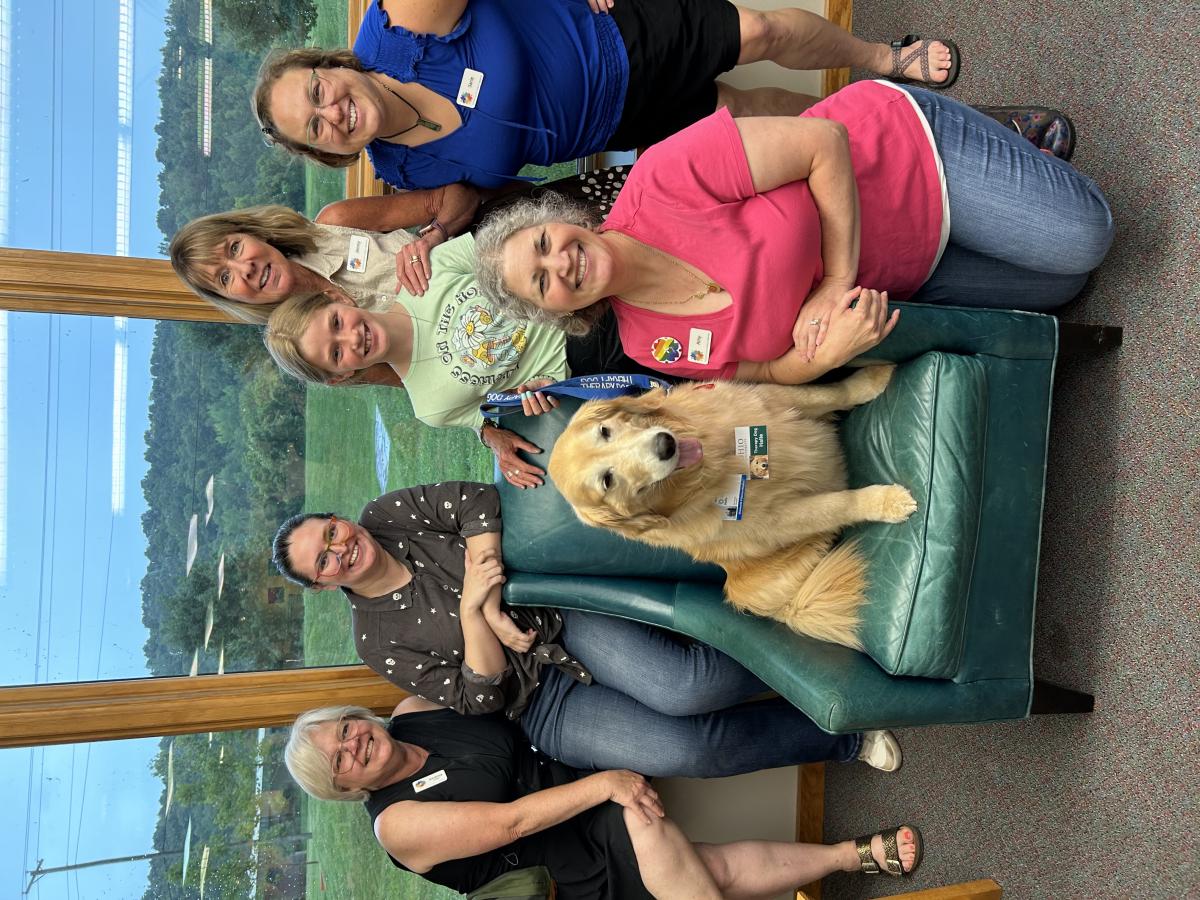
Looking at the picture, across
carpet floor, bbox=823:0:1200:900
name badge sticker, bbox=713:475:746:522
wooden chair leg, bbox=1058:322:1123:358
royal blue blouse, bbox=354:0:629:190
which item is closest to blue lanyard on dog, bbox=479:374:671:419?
name badge sticker, bbox=713:475:746:522

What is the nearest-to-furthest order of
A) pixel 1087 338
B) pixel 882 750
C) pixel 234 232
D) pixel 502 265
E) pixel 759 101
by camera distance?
1. pixel 502 265
2. pixel 1087 338
3. pixel 234 232
4. pixel 882 750
5. pixel 759 101

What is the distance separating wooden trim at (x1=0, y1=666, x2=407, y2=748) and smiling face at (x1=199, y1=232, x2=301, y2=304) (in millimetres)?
1504

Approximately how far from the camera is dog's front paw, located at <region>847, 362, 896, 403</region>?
1.96 meters

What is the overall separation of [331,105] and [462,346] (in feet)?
2.39

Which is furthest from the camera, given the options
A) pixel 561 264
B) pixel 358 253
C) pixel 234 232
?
pixel 358 253

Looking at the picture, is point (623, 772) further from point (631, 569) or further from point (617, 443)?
point (617, 443)

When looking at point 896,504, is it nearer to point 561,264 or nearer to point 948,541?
point 948,541

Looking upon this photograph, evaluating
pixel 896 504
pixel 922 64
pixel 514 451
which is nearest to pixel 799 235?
pixel 896 504

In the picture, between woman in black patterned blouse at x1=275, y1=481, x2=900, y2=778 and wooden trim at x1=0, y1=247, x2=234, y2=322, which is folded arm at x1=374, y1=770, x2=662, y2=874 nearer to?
woman in black patterned blouse at x1=275, y1=481, x2=900, y2=778

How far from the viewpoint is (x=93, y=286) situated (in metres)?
2.84

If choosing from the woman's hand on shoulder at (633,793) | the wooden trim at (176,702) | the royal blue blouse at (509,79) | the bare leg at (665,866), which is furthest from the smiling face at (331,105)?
the bare leg at (665,866)

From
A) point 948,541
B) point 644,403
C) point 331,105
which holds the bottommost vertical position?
point 948,541

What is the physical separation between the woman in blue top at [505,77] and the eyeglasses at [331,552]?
1.14 meters

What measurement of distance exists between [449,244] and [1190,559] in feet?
7.14
